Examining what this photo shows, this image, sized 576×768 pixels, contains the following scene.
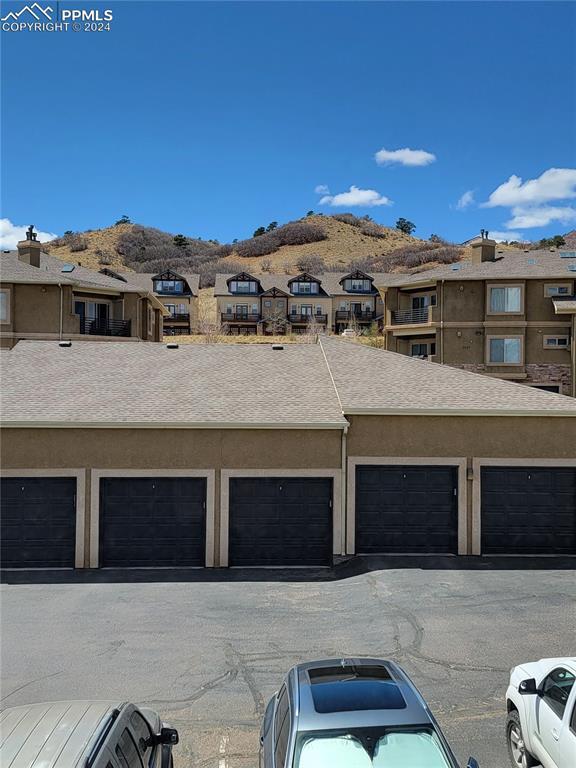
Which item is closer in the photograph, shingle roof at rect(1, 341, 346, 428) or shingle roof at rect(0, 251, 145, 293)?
shingle roof at rect(1, 341, 346, 428)

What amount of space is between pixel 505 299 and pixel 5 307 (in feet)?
101

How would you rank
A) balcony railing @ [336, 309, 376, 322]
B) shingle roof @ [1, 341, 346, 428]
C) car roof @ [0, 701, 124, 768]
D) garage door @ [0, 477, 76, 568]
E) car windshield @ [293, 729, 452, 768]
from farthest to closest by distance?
balcony railing @ [336, 309, 376, 322], shingle roof @ [1, 341, 346, 428], garage door @ [0, 477, 76, 568], car windshield @ [293, 729, 452, 768], car roof @ [0, 701, 124, 768]

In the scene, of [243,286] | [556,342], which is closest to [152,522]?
[556,342]

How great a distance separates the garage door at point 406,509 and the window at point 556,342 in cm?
2504

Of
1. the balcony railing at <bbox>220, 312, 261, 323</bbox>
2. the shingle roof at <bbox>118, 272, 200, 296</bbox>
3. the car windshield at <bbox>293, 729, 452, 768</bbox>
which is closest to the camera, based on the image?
the car windshield at <bbox>293, 729, 452, 768</bbox>

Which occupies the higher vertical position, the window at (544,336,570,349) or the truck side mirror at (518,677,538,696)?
the window at (544,336,570,349)

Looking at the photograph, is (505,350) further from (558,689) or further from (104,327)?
(558,689)

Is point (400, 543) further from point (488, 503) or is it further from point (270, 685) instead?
point (270, 685)

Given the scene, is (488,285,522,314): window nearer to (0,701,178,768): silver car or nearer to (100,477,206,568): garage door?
(100,477,206,568): garage door

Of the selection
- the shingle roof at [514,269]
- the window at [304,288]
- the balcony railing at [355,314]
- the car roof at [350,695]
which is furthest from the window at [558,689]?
the window at [304,288]

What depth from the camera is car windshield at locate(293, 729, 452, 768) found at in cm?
469

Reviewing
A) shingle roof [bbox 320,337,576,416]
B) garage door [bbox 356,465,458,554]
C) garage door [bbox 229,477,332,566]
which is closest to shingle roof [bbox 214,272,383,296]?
shingle roof [bbox 320,337,576,416]

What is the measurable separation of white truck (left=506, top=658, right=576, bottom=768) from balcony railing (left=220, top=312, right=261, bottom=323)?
61440mm

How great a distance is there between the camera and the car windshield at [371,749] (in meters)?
4.69
